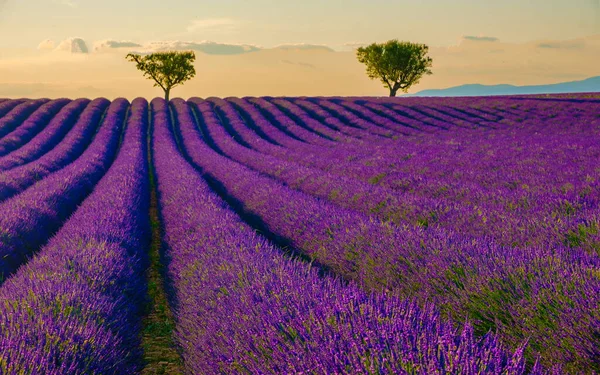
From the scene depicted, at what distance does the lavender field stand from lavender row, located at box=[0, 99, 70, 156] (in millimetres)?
9197

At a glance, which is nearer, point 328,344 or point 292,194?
point 328,344

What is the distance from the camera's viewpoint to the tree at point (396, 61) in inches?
1785

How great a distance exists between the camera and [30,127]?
24.0 meters

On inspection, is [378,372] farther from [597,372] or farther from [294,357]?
[597,372]

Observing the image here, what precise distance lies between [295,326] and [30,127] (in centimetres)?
2598

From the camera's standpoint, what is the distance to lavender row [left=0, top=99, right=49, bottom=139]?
24.0 meters

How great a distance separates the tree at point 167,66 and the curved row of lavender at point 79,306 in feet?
130

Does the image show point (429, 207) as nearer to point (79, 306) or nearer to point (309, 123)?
point (79, 306)

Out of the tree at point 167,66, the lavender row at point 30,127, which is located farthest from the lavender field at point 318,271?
the tree at point 167,66

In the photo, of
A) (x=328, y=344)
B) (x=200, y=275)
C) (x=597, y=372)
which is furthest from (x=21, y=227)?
(x=597, y=372)

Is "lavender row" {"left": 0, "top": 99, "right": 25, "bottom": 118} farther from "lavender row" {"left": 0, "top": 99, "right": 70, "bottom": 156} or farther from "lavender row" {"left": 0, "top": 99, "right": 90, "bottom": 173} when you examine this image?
"lavender row" {"left": 0, "top": 99, "right": 90, "bottom": 173}

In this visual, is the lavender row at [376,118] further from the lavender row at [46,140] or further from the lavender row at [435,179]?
the lavender row at [46,140]

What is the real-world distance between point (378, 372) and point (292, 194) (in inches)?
226

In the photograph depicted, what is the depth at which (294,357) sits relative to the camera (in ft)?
6.86
